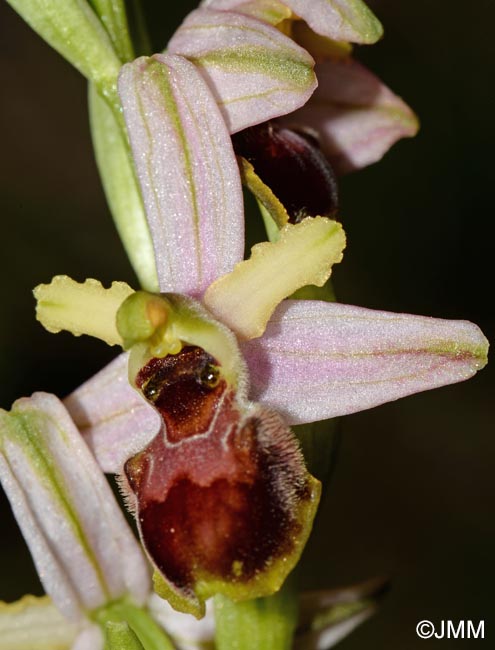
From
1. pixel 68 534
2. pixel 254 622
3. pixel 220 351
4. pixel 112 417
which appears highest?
pixel 220 351

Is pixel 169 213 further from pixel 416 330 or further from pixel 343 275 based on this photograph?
pixel 343 275

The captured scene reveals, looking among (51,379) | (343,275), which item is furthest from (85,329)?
(343,275)

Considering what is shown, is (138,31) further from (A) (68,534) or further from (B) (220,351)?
(A) (68,534)

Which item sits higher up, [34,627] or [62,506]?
[62,506]

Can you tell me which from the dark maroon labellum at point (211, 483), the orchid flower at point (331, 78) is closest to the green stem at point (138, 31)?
the orchid flower at point (331, 78)

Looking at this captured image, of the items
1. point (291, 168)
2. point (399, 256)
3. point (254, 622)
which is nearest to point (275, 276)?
point (291, 168)
